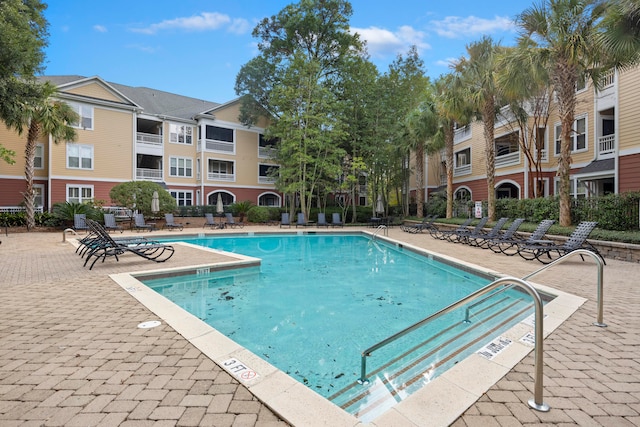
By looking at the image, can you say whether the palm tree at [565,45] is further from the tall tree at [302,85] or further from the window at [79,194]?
the window at [79,194]

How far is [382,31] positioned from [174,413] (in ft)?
162

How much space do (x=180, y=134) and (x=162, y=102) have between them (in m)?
3.99

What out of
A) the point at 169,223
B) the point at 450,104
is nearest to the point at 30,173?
the point at 169,223

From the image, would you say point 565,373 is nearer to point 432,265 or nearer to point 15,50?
point 432,265

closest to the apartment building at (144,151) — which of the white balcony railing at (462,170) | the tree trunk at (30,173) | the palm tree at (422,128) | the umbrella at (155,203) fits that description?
the tree trunk at (30,173)

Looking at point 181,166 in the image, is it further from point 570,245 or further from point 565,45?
point 570,245

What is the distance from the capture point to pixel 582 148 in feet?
53.8

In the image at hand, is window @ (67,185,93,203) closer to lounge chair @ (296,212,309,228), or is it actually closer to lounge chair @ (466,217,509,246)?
lounge chair @ (296,212,309,228)

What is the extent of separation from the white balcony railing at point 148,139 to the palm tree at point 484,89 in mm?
21699

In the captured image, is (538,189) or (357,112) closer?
(538,189)

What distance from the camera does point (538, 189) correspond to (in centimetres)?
1792

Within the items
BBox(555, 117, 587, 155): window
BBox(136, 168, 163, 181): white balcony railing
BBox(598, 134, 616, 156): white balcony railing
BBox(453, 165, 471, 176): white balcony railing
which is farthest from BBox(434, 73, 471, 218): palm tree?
BBox(136, 168, 163, 181): white balcony railing

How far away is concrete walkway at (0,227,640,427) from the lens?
215 centimetres

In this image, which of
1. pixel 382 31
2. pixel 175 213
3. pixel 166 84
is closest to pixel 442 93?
pixel 175 213
